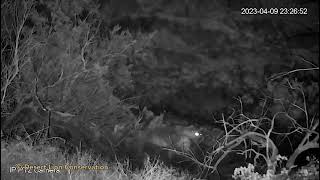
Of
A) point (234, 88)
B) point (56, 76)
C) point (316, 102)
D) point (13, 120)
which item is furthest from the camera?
point (234, 88)

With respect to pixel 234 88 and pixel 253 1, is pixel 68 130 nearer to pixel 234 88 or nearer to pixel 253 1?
pixel 234 88

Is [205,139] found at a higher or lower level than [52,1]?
lower

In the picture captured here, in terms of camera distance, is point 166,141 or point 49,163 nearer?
point 49,163

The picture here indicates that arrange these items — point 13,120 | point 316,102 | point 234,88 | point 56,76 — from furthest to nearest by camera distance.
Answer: point 234,88, point 316,102, point 56,76, point 13,120

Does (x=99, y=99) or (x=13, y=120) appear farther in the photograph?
(x=99, y=99)

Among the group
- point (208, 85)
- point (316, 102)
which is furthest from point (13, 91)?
point (316, 102)

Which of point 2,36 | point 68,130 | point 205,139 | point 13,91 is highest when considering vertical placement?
point 2,36

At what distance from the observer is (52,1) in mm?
10477

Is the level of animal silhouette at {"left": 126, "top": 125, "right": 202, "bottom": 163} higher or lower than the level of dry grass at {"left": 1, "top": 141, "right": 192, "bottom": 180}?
lower

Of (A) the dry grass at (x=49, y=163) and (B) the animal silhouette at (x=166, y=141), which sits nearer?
(A) the dry grass at (x=49, y=163)

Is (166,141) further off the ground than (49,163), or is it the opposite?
(49,163)

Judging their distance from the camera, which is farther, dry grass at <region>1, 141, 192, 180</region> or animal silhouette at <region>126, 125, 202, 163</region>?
animal silhouette at <region>126, 125, 202, 163</region>

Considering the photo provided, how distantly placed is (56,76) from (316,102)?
6.90 m

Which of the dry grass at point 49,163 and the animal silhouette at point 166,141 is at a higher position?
the dry grass at point 49,163
